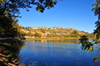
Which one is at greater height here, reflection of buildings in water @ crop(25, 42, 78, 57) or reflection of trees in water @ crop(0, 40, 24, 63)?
reflection of trees in water @ crop(0, 40, 24, 63)

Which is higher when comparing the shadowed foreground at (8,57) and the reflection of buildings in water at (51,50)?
the shadowed foreground at (8,57)

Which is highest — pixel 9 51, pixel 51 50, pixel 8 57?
pixel 9 51

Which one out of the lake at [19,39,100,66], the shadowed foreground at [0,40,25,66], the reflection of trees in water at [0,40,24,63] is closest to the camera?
the shadowed foreground at [0,40,25,66]

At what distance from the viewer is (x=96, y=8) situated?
4.32 m

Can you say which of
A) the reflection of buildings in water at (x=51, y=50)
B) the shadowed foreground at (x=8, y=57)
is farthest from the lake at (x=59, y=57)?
the shadowed foreground at (x=8, y=57)

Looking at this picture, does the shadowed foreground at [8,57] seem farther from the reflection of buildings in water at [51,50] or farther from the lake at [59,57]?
the reflection of buildings in water at [51,50]

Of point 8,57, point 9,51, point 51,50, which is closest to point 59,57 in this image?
point 51,50

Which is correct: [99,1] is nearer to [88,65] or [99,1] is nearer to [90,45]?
[90,45]

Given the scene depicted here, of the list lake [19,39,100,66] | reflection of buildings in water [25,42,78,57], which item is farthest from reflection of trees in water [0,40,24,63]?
reflection of buildings in water [25,42,78,57]

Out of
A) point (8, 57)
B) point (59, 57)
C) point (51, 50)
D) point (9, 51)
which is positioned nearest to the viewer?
point (8, 57)

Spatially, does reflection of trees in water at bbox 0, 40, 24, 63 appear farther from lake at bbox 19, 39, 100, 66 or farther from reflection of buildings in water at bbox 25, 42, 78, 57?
reflection of buildings in water at bbox 25, 42, 78, 57

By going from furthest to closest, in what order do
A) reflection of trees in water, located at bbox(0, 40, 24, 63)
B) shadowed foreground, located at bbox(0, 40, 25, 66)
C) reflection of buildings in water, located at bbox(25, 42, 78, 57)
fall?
reflection of buildings in water, located at bbox(25, 42, 78, 57)
reflection of trees in water, located at bbox(0, 40, 24, 63)
shadowed foreground, located at bbox(0, 40, 25, 66)

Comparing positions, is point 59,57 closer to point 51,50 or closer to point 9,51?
point 51,50

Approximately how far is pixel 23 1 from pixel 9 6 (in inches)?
121
